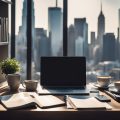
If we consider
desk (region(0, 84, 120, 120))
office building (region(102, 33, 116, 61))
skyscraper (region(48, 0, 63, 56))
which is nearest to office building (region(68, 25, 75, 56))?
skyscraper (region(48, 0, 63, 56))

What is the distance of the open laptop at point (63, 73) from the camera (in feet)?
8.50

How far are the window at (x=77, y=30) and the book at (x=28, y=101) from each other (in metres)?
1.28

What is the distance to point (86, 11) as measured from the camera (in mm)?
3496

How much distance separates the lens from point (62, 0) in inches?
134

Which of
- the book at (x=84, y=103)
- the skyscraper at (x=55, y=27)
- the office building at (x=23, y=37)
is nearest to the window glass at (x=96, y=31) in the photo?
the skyscraper at (x=55, y=27)

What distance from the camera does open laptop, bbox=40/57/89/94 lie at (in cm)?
259

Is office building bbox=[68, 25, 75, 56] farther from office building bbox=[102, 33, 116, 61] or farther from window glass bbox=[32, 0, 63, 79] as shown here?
office building bbox=[102, 33, 116, 61]

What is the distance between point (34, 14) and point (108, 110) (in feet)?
6.35

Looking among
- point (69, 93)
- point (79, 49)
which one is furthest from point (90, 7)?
point (69, 93)

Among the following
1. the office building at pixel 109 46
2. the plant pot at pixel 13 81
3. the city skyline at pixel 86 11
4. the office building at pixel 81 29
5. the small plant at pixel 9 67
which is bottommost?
the plant pot at pixel 13 81

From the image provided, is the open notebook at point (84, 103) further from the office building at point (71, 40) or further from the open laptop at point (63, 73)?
the office building at point (71, 40)

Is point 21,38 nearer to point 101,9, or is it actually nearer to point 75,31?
point 75,31

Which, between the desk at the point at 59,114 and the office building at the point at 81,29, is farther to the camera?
the office building at the point at 81,29

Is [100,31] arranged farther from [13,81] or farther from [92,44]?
[13,81]
